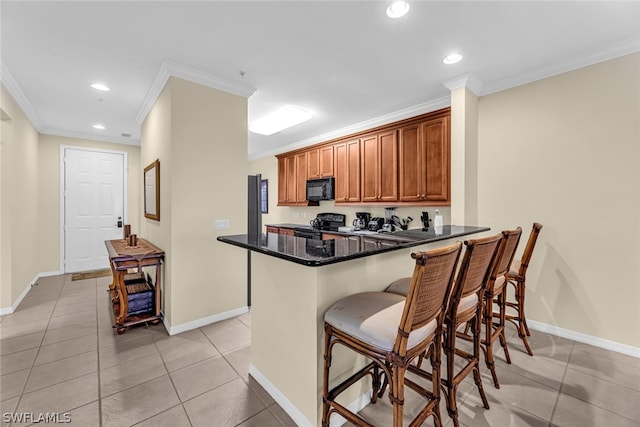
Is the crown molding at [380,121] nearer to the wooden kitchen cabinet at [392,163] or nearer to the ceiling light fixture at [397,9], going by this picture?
the wooden kitchen cabinet at [392,163]

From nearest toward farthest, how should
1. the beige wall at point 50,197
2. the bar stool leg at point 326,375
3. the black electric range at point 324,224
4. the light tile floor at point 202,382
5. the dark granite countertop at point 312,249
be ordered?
the dark granite countertop at point 312,249 < the bar stool leg at point 326,375 < the light tile floor at point 202,382 < the beige wall at point 50,197 < the black electric range at point 324,224

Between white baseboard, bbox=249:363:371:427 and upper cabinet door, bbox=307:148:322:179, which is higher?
upper cabinet door, bbox=307:148:322:179

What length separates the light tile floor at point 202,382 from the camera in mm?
1686

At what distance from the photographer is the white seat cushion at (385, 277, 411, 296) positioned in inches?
69.5

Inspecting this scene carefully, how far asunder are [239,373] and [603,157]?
12.1 feet

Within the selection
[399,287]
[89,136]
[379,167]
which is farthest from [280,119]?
[89,136]

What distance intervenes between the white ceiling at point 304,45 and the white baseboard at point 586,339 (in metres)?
2.57

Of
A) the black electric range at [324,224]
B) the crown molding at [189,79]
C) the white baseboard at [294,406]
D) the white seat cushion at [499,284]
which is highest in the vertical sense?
the crown molding at [189,79]

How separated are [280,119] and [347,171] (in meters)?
1.35

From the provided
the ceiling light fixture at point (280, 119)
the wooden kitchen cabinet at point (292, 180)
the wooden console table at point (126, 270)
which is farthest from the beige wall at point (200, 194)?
the wooden kitchen cabinet at point (292, 180)

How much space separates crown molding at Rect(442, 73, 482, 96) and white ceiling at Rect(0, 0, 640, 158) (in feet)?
0.08

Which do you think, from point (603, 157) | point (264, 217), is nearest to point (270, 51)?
point (603, 157)

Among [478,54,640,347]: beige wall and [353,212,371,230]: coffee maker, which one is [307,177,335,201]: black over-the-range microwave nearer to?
[353,212,371,230]: coffee maker

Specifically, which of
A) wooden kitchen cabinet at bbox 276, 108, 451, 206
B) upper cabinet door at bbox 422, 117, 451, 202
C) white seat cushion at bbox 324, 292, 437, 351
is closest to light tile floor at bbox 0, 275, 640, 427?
white seat cushion at bbox 324, 292, 437, 351
